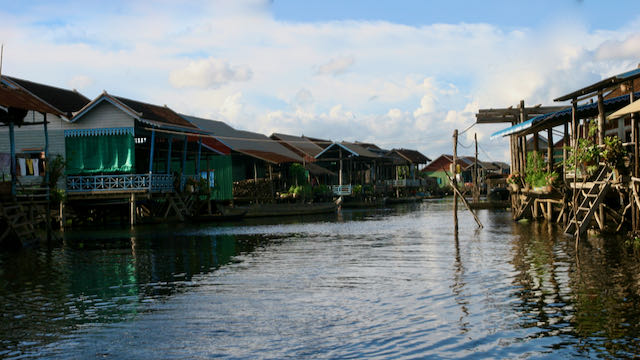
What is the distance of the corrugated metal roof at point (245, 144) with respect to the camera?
45.2 meters

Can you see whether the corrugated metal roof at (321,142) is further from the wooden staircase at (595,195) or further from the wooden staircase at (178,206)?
the wooden staircase at (595,195)

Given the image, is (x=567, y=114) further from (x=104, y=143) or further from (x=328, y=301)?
(x=104, y=143)

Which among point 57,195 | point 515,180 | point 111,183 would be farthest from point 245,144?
point 515,180

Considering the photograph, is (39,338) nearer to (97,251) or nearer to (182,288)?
(182,288)

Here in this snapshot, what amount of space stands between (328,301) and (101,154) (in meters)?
24.1

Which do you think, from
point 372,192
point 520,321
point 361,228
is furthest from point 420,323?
point 372,192

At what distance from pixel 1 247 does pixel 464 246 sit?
51.1 ft

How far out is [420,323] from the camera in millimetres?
9648

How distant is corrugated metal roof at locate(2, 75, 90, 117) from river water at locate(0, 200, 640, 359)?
15046 millimetres

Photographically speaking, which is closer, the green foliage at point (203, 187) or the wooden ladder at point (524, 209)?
the wooden ladder at point (524, 209)

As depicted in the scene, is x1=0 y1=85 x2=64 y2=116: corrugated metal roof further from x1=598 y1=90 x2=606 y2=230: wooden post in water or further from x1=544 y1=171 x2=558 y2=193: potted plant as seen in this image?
x1=598 y1=90 x2=606 y2=230: wooden post in water

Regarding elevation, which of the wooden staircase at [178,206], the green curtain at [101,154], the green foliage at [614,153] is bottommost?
the wooden staircase at [178,206]

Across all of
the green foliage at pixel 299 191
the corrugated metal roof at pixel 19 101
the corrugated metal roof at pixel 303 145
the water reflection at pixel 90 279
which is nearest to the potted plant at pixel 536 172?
the water reflection at pixel 90 279

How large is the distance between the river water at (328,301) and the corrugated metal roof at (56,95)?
15046 mm
